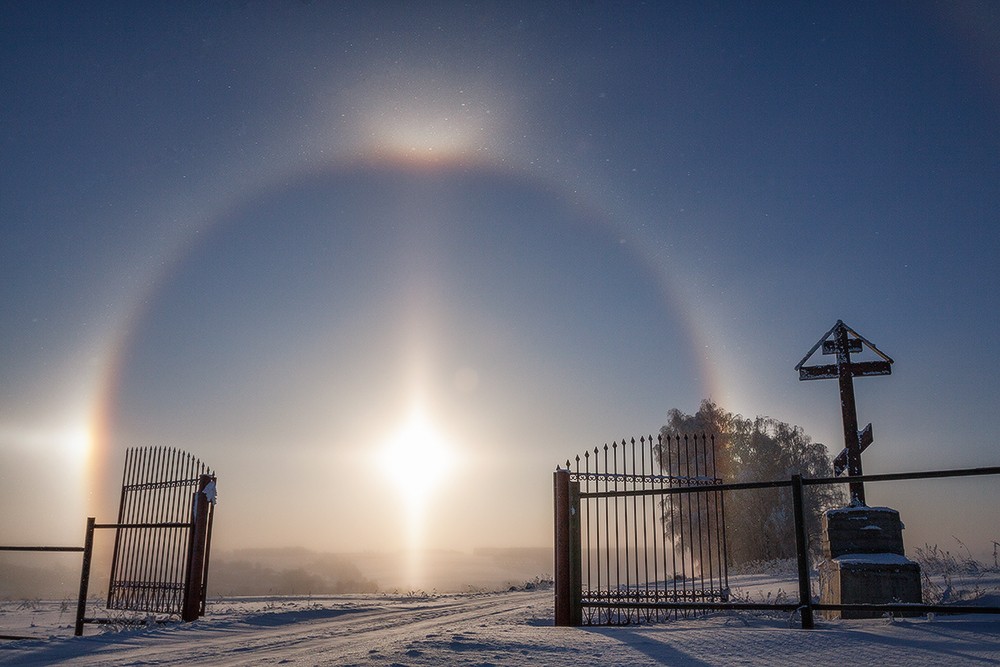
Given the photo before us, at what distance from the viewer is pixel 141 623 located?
12203 millimetres

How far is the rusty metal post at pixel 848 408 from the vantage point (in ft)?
37.0

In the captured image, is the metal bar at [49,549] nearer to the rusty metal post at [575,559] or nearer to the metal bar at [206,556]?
the metal bar at [206,556]

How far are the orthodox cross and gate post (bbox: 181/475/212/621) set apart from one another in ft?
37.8

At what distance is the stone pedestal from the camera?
366 inches

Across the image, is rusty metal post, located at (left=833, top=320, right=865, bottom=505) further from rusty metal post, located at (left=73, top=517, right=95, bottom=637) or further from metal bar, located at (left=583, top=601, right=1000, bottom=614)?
rusty metal post, located at (left=73, top=517, right=95, bottom=637)

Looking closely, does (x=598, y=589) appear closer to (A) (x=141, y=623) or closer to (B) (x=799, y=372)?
(B) (x=799, y=372)

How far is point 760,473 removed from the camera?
106 ft

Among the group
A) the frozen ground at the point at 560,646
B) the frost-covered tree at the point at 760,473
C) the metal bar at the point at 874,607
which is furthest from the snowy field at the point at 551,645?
the frost-covered tree at the point at 760,473

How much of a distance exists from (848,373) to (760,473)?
21.7 metres

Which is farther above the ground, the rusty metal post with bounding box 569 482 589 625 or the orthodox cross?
the orthodox cross

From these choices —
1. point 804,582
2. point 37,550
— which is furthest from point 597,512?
point 37,550

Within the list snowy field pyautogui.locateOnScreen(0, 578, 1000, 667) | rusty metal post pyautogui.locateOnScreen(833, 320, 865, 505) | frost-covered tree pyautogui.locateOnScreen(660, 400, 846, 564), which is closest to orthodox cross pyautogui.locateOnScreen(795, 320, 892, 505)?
rusty metal post pyautogui.locateOnScreen(833, 320, 865, 505)

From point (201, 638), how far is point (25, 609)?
997 centimetres

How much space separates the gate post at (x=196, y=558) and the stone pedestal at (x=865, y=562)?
1074 centimetres
